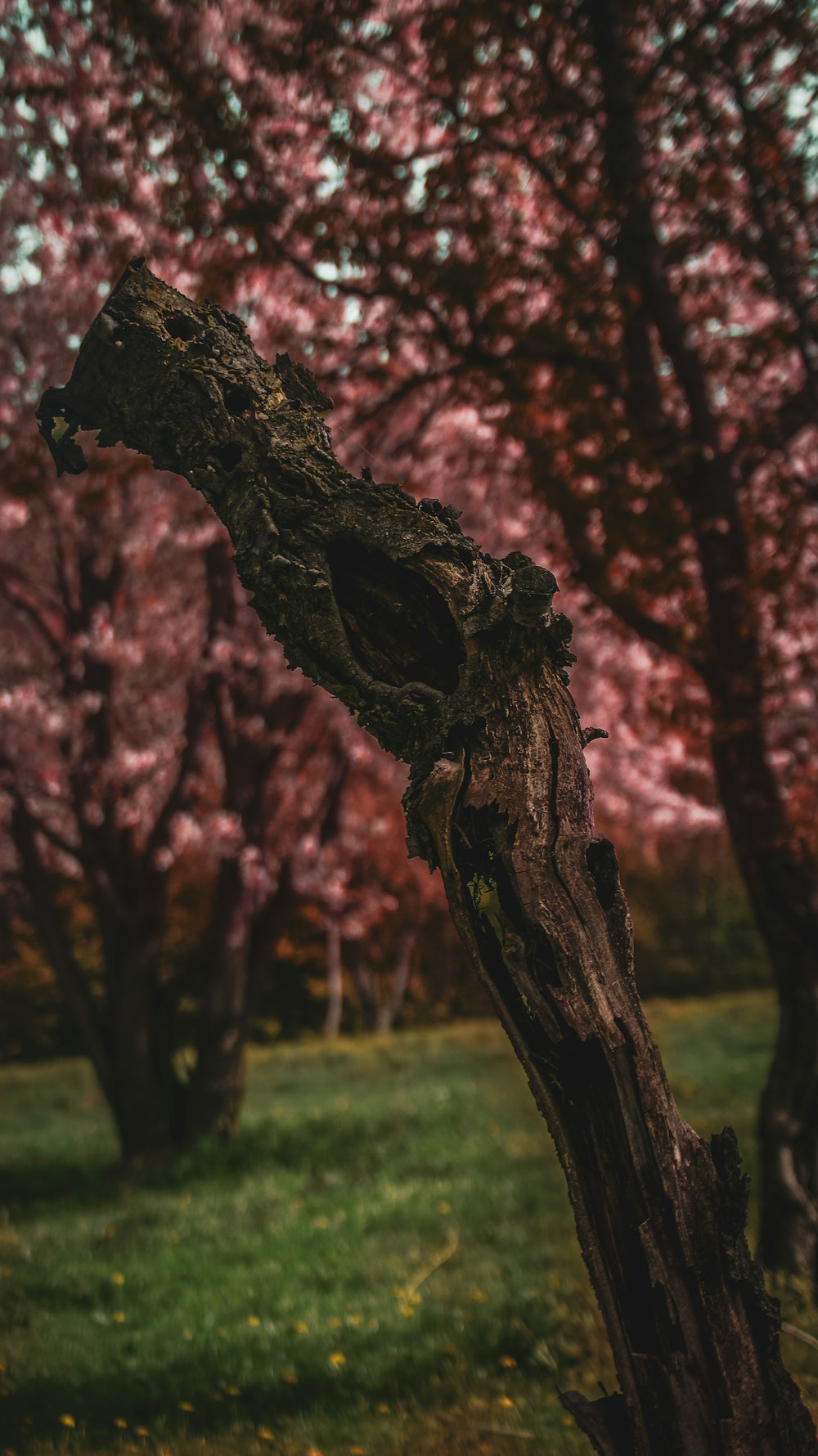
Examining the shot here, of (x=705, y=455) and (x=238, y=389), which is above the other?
(x=705, y=455)

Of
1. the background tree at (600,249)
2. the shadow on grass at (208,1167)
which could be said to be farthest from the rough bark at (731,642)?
the shadow on grass at (208,1167)

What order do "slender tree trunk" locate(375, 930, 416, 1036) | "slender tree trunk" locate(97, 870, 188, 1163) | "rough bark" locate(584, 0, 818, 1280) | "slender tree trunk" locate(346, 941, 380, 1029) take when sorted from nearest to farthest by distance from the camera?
"rough bark" locate(584, 0, 818, 1280), "slender tree trunk" locate(97, 870, 188, 1163), "slender tree trunk" locate(375, 930, 416, 1036), "slender tree trunk" locate(346, 941, 380, 1029)

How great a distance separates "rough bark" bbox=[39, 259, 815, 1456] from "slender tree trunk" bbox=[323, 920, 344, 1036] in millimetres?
23322

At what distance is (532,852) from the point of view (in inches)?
Answer: 91.6

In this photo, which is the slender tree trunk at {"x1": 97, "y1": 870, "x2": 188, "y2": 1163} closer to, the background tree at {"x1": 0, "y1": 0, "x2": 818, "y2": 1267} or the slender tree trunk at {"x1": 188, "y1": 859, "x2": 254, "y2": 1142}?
the slender tree trunk at {"x1": 188, "y1": 859, "x2": 254, "y2": 1142}

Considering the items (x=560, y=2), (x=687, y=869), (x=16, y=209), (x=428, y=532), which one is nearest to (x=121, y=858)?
(x=16, y=209)

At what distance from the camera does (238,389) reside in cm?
277

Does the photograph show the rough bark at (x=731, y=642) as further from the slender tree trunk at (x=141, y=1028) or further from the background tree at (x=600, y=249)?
the slender tree trunk at (x=141, y=1028)

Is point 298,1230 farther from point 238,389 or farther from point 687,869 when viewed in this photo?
point 687,869

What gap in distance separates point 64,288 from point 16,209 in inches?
35.6

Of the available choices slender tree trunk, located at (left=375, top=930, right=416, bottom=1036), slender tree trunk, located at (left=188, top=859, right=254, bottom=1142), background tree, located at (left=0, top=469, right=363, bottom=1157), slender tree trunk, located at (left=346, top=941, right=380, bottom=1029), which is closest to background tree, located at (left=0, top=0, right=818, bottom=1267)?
background tree, located at (left=0, top=469, right=363, bottom=1157)

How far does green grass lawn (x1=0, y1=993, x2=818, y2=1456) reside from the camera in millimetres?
4566

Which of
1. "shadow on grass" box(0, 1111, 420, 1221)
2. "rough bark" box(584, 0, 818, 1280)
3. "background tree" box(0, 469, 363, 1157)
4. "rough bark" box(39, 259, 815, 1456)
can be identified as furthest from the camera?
"background tree" box(0, 469, 363, 1157)

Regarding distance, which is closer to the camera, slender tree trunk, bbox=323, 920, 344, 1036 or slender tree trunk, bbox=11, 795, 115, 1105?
slender tree trunk, bbox=11, 795, 115, 1105
